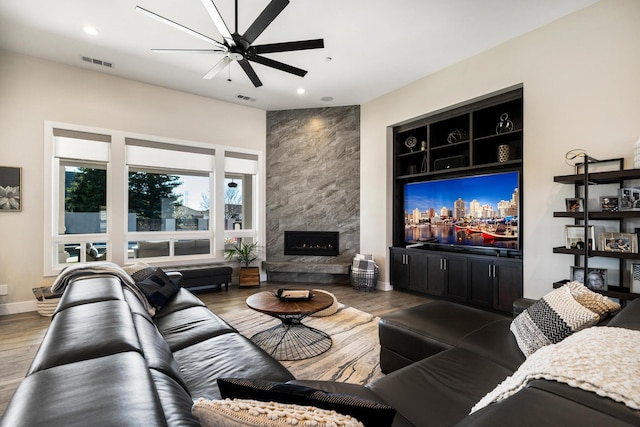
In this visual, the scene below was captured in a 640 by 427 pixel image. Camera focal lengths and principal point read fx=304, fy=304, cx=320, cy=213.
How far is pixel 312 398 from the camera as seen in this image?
0.78 meters

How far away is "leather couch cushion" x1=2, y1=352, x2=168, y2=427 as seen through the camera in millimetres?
645

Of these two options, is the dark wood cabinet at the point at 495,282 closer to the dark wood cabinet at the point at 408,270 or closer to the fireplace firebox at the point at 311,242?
the dark wood cabinet at the point at 408,270

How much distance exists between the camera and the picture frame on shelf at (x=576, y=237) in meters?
2.85

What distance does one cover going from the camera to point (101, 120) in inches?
175

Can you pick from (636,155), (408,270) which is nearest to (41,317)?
(408,270)

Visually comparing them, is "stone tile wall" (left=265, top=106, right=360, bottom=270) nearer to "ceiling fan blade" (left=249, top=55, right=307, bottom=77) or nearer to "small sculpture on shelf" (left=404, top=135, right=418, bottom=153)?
"small sculpture on shelf" (left=404, top=135, right=418, bottom=153)

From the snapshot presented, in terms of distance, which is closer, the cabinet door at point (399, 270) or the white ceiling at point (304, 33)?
the white ceiling at point (304, 33)

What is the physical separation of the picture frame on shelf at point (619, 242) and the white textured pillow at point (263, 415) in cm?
324

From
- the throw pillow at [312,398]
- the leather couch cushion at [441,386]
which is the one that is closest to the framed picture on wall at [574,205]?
the leather couch cushion at [441,386]

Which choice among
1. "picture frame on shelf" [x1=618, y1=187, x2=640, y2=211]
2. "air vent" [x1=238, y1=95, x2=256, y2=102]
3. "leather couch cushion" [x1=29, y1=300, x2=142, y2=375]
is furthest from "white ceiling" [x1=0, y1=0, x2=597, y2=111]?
"leather couch cushion" [x1=29, y1=300, x2=142, y2=375]

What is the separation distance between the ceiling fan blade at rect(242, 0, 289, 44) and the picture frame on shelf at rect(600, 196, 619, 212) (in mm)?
3287

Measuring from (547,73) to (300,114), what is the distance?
154 inches

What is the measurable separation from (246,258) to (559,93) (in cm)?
490

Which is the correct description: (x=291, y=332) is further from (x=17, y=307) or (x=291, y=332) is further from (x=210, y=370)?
(x=17, y=307)
